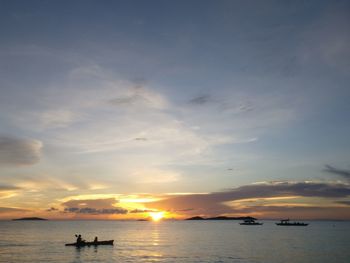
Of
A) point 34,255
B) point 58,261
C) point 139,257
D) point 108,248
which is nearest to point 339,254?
point 139,257

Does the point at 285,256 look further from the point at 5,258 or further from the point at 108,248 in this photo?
the point at 5,258

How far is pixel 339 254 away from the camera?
89062 mm

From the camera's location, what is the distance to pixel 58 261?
2906 inches

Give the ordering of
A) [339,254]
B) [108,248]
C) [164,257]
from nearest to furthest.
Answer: [164,257]
[339,254]
[108,248]

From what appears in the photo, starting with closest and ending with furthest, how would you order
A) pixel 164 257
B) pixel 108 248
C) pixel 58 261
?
pixel 58 261 → pixel 164 257 → pixel 108 248

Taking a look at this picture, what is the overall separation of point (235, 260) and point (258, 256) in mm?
10121

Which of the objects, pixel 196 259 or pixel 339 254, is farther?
pixel 339 254

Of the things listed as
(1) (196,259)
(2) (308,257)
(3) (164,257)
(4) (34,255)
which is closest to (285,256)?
(2) (308,257)

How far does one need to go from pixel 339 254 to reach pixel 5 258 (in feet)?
259

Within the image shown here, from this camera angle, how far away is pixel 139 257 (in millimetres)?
81125

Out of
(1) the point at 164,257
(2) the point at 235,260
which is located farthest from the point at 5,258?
(2) the point at 235,260

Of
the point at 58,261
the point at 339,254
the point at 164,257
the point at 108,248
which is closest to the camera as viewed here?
the point at 58,261

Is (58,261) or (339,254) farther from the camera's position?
(339,254)

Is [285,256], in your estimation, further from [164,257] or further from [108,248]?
[108,248]
